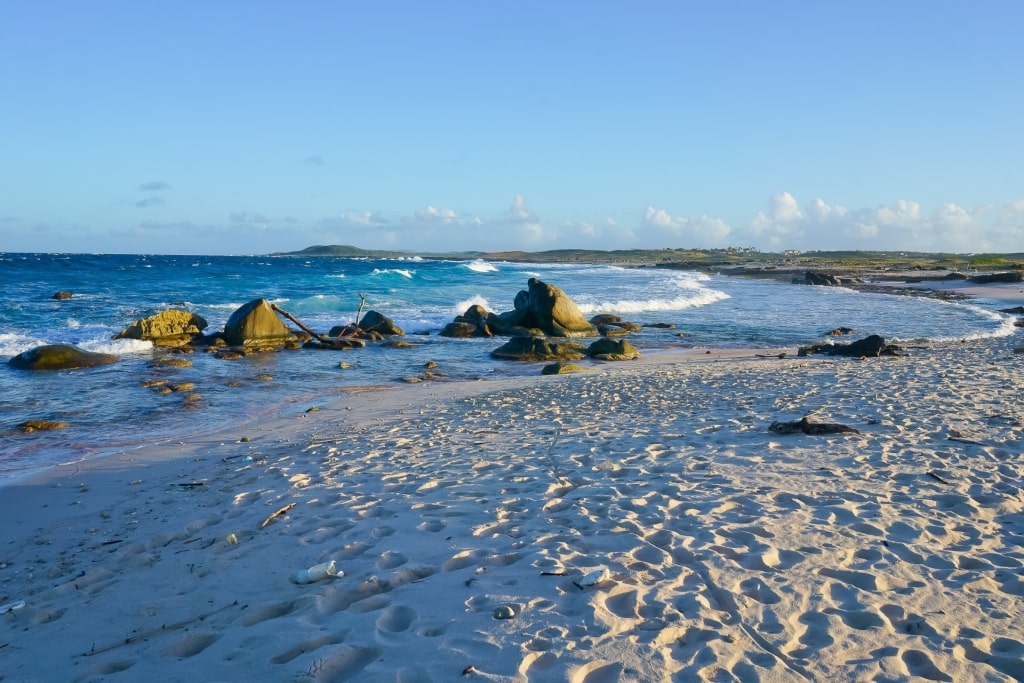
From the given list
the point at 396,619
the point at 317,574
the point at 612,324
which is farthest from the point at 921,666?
the point at 612,324

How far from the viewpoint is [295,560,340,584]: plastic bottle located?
420cm

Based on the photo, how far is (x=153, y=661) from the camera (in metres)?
3.46

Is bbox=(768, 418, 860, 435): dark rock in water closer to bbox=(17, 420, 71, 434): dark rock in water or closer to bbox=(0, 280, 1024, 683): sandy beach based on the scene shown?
bbox=(0, 280, 1024, 683): sandy beach

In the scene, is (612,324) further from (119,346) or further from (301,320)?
(119,346)

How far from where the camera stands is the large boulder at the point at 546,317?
22.7m

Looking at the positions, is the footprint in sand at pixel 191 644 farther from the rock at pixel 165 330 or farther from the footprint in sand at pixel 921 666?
the rock at pixel 165 330

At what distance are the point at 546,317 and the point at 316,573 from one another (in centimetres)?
1877

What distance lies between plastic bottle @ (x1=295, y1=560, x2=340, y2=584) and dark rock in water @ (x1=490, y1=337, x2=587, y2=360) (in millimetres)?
13452

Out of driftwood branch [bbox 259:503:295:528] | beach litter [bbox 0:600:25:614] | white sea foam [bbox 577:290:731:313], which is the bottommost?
white sea foam [bbox 577:290:731:313]

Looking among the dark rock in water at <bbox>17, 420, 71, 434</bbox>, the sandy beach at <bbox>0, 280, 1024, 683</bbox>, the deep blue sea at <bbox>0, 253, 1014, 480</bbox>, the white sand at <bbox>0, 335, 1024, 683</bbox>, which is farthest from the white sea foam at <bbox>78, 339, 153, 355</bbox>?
the sandy beach at <bbox>0, 280, 1024, 683</bbox>

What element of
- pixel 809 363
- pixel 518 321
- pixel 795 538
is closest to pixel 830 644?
pixel 795 538

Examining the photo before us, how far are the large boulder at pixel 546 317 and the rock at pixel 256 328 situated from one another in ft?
23.5

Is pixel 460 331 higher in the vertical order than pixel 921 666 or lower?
lower

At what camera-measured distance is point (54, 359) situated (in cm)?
1526
